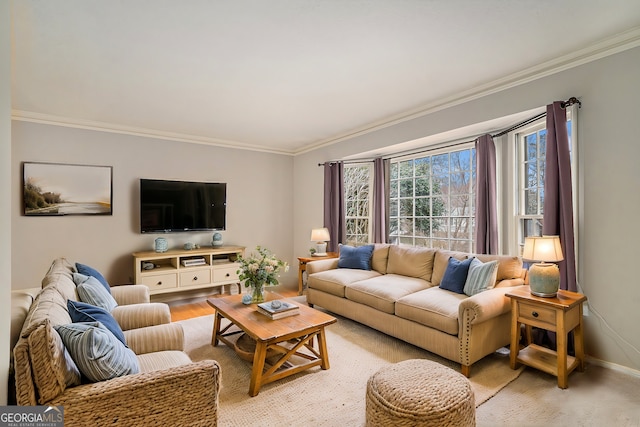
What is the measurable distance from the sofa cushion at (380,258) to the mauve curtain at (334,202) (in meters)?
0.97

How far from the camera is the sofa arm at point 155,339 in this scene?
209 cm

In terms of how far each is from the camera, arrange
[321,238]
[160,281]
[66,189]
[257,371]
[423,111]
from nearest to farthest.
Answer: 1. [257,371]
2. [423,111]
3. [66,189]
4. [160,281]
5. [321,238]

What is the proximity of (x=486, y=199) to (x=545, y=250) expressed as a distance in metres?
1.14

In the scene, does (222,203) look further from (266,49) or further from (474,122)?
(474,122)

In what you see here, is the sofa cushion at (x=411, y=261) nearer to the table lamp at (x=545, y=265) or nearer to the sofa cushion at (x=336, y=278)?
the sofa cushion at (x=336, y=278)

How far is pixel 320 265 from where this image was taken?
14.3 ft

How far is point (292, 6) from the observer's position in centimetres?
192

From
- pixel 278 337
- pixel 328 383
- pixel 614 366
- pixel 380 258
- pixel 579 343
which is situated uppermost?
pixel 380 258

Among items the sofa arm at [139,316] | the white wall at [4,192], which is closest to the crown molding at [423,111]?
the sofa arm at [139,316]

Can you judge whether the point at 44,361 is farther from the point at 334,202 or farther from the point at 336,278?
the point at 334,202

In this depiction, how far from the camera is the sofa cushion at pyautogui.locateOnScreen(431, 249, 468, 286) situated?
11.3 ft

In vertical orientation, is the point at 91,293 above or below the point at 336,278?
above

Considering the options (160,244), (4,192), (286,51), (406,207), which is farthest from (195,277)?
(4,192)

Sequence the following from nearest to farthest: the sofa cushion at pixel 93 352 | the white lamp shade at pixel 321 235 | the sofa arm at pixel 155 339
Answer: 1. the sofa cushion at pixel 93 352
2. the sofa arm at pixel 155 339
3. the white lamp shade at pixel 321 235
